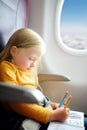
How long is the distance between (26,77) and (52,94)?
0.60 metres

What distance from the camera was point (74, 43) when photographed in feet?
5.14

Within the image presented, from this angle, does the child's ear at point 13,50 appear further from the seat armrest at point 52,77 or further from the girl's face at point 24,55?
the seat armrest at point 52,77

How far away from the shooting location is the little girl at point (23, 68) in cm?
88

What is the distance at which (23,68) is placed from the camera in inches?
41.0

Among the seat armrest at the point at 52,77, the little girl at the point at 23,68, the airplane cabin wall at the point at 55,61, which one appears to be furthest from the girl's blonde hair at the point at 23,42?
the airplane cabin wall at the point at 55,61

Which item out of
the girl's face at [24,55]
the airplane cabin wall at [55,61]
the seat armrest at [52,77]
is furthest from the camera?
the airplane cabin wall at [55,61]

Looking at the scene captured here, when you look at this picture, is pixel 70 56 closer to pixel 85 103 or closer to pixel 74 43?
pixel 74 43

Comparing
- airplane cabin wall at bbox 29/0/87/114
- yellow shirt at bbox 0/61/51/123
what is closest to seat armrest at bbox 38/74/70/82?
airplane cabin wall at bbox 29/0/87/114

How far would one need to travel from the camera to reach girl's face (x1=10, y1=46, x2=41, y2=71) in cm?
99

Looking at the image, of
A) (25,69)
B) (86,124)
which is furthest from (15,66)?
(86,124)

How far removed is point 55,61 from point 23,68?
0.58 m

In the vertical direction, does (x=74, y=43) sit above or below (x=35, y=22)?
below

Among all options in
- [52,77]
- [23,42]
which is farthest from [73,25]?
[23,42]

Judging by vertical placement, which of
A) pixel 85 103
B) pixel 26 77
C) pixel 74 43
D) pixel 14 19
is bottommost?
pixel 85 103
